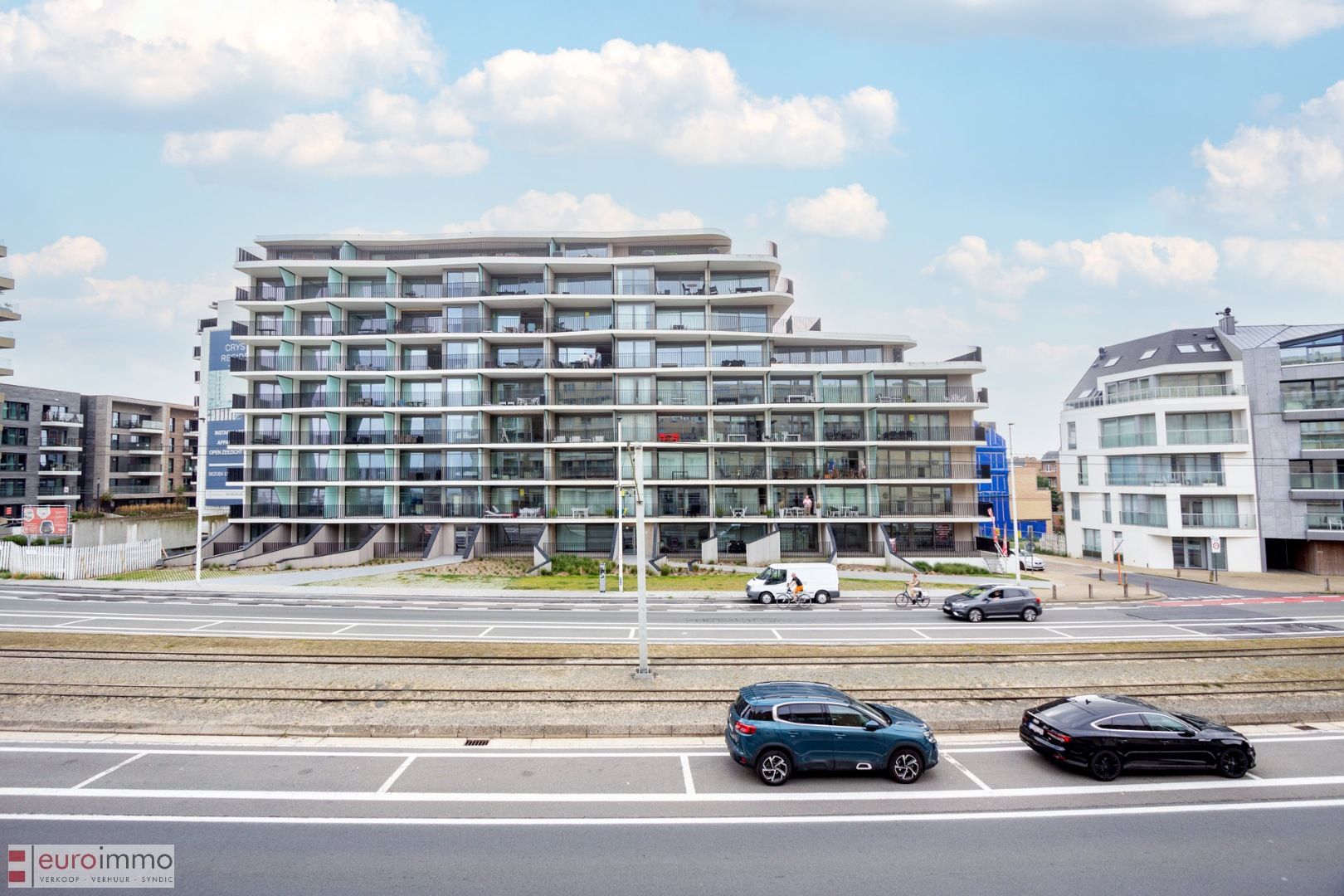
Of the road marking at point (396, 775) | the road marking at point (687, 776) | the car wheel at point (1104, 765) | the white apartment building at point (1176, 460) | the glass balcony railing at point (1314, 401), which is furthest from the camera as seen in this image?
the white apartment building at point (1176, 460)

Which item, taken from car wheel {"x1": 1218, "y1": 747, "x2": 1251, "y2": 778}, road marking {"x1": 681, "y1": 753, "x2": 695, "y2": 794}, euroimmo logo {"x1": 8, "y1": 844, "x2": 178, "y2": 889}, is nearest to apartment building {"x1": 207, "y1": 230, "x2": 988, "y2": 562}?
road marking {"x1": 681, "y1": 753, "x2": 695, "y2": 794}

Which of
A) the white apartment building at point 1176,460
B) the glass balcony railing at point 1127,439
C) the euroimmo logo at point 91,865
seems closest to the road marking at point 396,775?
the euroimmo logo at point 91,865

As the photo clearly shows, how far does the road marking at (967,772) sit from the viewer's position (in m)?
12.3

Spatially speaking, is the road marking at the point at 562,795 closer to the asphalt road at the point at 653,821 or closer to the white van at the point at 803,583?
the asphalt road at the point at 653,821

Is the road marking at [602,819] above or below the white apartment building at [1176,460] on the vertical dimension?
below

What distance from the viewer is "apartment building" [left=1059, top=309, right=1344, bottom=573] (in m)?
46.3

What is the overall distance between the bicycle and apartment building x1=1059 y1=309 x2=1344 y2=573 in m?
28.3

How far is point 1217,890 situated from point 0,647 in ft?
101

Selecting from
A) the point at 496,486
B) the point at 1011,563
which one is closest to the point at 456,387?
the point at 496,486

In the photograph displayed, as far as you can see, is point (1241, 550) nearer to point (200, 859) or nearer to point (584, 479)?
point (584, 479)

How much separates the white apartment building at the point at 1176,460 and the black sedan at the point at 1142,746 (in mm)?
38183

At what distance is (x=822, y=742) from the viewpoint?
1230cm

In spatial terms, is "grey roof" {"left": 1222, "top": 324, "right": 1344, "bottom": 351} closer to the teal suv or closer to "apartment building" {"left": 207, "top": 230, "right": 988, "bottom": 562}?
"apartment building" {"left": 207, "top": 230, "right": 988, "bottom": 562}

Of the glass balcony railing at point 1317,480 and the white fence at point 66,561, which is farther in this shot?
the glass balcony railing at point 1317,480
